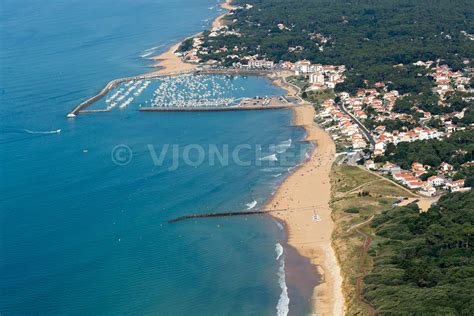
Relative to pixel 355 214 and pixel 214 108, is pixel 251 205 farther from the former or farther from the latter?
pixel 214 108

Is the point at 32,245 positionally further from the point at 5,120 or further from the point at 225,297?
the point at 5,120

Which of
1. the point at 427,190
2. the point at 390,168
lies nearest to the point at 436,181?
the point at 427,190

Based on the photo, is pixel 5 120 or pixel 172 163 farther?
pixel 5 120

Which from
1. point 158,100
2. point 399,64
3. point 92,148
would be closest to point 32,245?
point 92,148

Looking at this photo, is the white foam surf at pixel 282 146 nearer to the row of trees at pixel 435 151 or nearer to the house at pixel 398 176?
the row of trees at pixel 435 151

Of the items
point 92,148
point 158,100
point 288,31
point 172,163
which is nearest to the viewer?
point 172,163

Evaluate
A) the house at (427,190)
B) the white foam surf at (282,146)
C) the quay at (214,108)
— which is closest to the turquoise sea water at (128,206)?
the white foam surf at (282,146)
